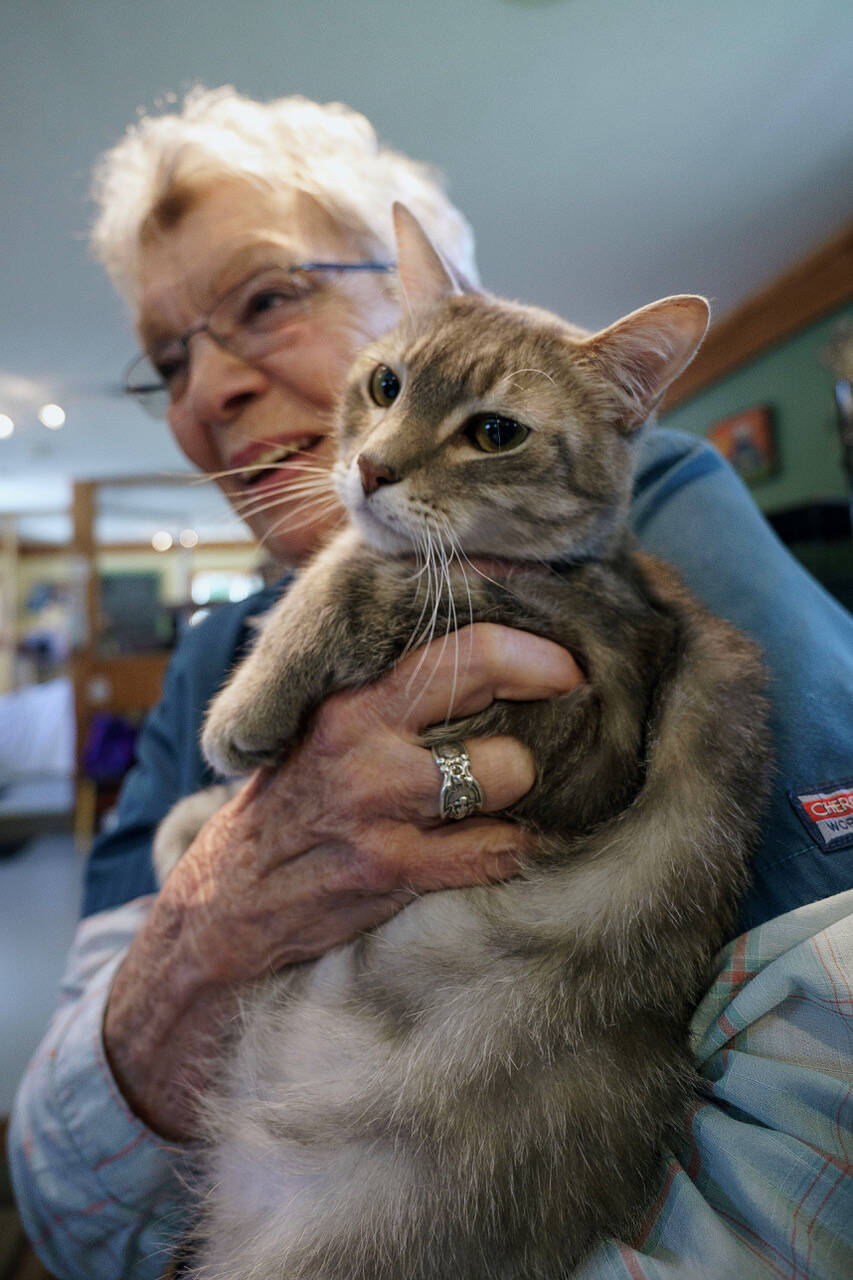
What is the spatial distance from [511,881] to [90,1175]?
726 mm

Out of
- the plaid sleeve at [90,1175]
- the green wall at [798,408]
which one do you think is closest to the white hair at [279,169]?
the plaid sleeve at [90,1175]

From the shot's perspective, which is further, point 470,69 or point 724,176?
point 724,176

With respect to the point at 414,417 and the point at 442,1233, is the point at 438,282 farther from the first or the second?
the point at 442,1233

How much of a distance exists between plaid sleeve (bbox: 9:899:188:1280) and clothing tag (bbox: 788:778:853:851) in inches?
34.1

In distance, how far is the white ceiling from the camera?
2.04m

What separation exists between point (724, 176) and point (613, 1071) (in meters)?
3.22

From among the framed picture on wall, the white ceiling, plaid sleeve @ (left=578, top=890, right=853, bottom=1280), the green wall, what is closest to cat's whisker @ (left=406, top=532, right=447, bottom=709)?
plaid sleeve @ (left=578, top=890, right=853, bottom=1280)

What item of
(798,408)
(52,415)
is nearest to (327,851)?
(798,408)

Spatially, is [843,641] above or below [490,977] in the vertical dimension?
above

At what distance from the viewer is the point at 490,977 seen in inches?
27.1

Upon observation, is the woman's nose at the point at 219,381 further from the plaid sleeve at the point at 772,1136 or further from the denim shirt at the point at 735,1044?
the plaid sleeve at the point at 772,1136

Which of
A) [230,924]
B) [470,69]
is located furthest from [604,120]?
[230,924]

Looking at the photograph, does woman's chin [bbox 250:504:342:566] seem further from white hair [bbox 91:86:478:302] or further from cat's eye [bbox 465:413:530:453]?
white hair [bbox 91:86:478:302]

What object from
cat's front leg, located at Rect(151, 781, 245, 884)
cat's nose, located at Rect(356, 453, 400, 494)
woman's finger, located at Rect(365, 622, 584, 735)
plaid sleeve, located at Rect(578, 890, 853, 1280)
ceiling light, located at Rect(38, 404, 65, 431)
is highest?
ceiling light, located at Rect(38, 404, 65, 431)
